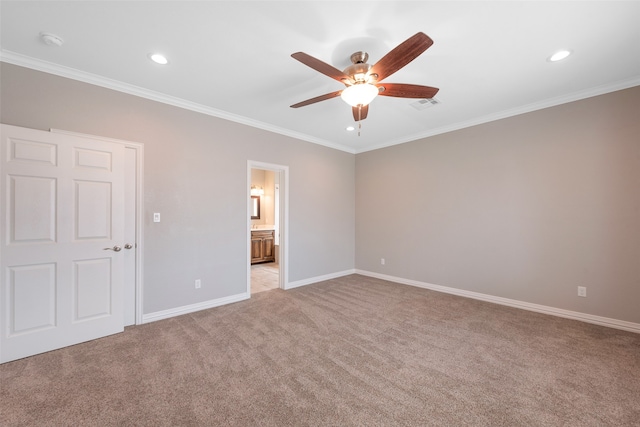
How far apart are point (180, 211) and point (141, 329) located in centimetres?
144

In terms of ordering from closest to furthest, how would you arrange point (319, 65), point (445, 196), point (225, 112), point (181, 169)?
point (319, 65), point (181, 169), point (225, 112), point (445, 196)

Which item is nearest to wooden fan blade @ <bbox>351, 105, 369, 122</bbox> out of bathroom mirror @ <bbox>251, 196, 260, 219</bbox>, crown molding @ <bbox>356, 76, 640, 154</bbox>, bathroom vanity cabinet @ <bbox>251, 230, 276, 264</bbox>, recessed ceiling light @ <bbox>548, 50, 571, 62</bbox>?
recessed ceiling light @ <bbox>548, 50, 571, 62</bbox>

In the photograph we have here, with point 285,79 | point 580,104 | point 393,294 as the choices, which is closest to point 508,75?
point 580,104

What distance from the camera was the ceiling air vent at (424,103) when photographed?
10.8 ft

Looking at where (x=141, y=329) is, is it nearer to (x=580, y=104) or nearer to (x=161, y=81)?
(x=161, y=81)

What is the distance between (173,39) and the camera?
2.17 meters

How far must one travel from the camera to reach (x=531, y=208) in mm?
3492

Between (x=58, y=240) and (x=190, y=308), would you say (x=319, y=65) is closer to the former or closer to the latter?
(x=58, y=240)

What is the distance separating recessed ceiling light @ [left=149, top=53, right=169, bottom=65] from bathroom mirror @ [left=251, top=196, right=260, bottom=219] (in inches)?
189

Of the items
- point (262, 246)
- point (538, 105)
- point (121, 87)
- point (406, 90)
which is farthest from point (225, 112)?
point (538, 105)

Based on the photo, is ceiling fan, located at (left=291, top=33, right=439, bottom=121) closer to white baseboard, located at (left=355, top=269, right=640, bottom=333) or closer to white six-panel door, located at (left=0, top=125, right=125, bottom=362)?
white six-panel door, located at (left=0, top=125, right=125, bottom=362)

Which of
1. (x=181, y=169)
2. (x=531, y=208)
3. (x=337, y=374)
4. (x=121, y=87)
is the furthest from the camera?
(x=531, y=208)

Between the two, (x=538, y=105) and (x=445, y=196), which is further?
(x=445, y=196)

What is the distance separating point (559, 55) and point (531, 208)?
1914mm
